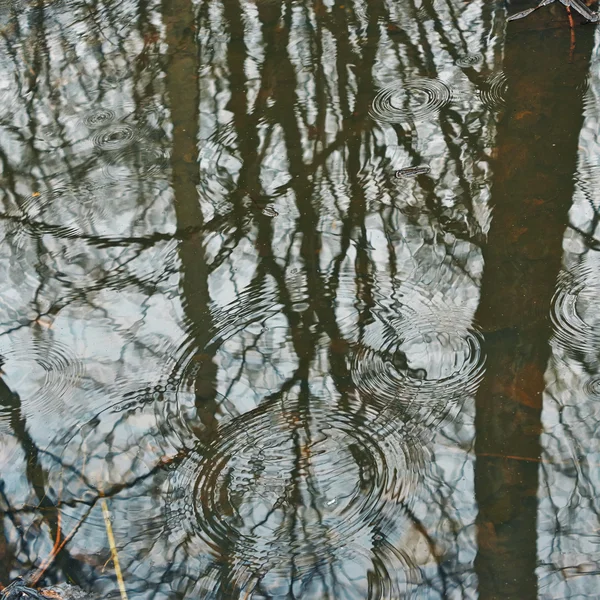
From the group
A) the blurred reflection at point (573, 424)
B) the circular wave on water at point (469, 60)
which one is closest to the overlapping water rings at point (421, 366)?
the blurred reflection at point (573, 424)

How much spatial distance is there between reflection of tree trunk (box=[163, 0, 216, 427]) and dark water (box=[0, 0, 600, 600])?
0.06 feet

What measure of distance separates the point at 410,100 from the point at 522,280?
151cm

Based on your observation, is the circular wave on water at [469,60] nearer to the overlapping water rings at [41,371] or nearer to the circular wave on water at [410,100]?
the circular wave on water at [410,100]

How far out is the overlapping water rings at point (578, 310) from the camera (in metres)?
2.73

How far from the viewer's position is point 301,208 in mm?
3510

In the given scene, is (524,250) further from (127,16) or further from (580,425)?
(127,16)

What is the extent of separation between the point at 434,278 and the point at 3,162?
2.54 m

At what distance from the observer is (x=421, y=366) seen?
8.97 feet

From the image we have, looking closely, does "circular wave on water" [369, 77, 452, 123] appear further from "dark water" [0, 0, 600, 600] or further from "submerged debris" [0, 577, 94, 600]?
"submerged debris" [0, 577, 94, 600]

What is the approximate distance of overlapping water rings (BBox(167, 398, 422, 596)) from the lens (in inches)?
90.7

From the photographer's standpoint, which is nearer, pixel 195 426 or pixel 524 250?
pixel 195 426

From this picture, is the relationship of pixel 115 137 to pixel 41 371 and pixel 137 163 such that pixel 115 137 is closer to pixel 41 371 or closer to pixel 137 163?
pixel 137 163

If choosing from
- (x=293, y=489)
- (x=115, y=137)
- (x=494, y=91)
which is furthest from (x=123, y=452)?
(x=494, y=91)

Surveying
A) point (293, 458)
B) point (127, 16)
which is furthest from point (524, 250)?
point (127, 16)
